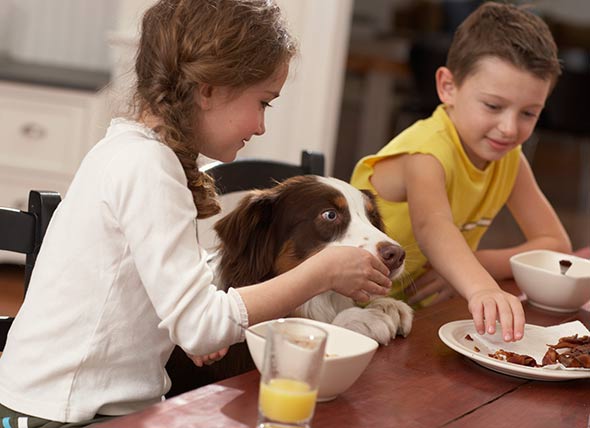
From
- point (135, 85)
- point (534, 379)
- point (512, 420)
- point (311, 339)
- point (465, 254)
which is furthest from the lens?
point (465, 254)

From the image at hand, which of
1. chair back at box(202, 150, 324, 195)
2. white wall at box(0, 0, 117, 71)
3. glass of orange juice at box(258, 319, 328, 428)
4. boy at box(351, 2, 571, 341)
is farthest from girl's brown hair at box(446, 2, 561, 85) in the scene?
white wall at box(0, 0, 117, 71)

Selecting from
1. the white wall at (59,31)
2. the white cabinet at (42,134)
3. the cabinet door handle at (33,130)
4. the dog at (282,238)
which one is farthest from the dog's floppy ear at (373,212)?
the white wall at (59,31)

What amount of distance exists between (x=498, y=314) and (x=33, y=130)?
313 cm

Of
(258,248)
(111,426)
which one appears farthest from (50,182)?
(111,426)

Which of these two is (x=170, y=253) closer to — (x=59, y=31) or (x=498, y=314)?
(x=498, y=314)

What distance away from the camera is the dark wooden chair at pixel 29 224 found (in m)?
1.49

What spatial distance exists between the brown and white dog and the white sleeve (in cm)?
31

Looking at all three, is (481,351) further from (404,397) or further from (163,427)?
(163,427)

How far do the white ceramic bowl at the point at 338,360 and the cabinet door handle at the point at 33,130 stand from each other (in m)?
3.21

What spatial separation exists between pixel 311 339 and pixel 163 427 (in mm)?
193

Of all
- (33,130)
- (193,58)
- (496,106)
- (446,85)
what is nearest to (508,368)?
(193,58)

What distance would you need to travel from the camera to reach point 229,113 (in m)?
1.48

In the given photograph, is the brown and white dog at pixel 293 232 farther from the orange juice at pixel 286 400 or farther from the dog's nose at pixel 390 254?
the orange juice at pixel 286 400

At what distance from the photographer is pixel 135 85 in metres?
1.51
